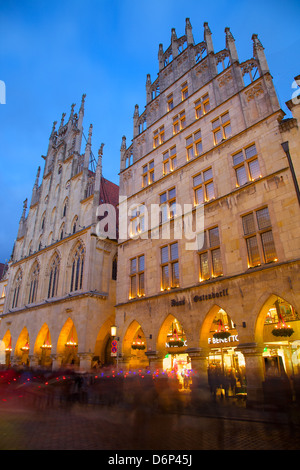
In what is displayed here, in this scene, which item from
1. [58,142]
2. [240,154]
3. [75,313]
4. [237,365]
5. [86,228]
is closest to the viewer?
[240,154]

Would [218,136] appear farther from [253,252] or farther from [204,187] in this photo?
[253,252]

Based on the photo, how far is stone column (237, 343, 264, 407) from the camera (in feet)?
41.2

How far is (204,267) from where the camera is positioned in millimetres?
17016

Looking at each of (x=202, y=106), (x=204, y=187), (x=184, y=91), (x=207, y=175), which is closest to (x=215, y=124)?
(x=202, y=106)

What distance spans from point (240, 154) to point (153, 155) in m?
8.75

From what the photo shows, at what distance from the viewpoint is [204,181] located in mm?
18750

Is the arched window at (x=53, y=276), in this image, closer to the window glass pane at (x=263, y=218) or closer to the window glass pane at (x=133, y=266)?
the window glass pane at (x=133, y=266)

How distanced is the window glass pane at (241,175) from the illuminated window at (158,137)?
29.9 ft

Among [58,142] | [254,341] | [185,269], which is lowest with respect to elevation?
[254,341]

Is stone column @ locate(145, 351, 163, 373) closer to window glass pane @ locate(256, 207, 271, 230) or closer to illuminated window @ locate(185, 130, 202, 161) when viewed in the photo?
window glass pane @ locate(256, 207, 271, 230)

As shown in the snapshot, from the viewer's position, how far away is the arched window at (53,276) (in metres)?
31.1

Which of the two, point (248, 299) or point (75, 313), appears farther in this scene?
point (75, 313)
